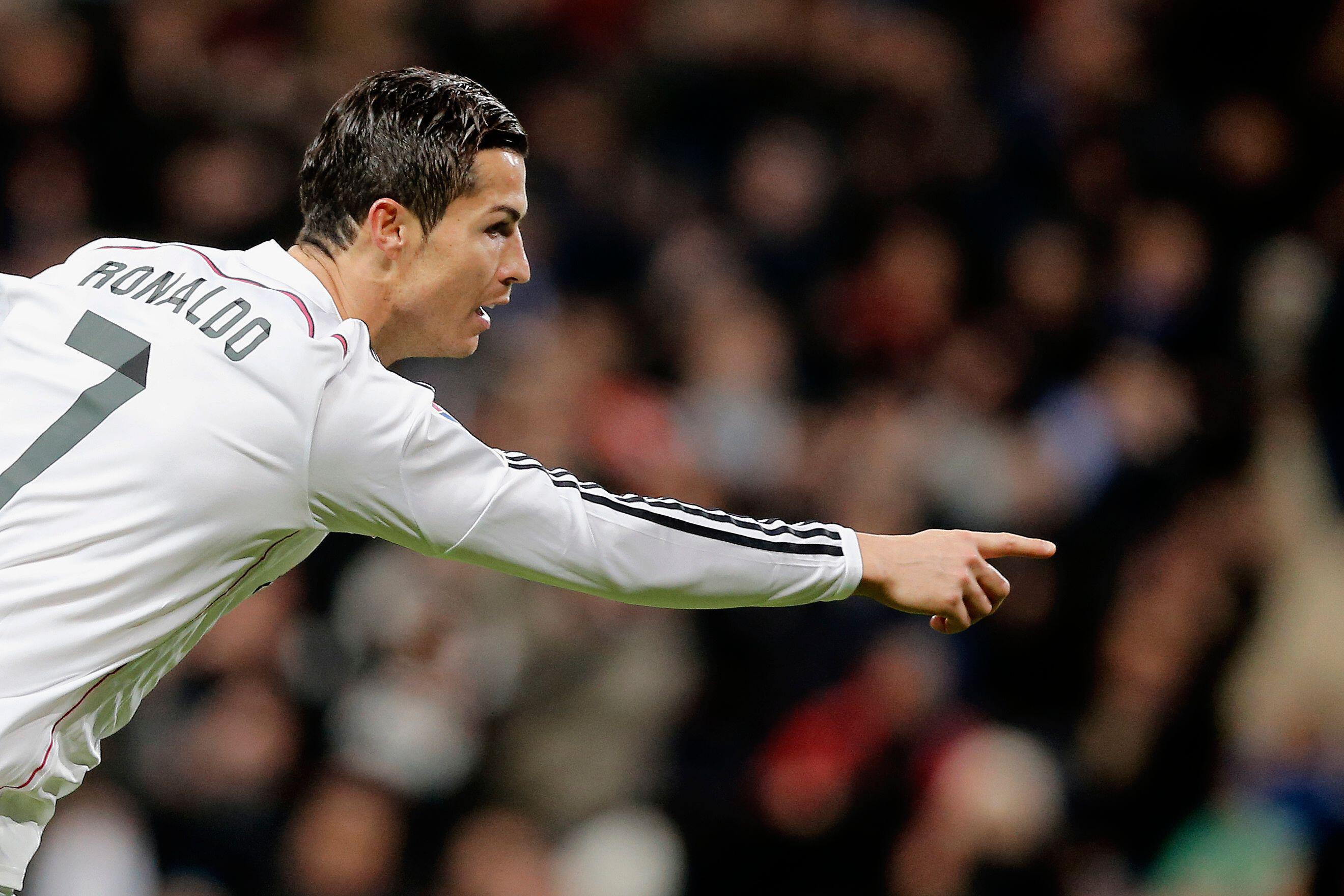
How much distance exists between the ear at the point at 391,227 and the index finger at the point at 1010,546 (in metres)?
1.22

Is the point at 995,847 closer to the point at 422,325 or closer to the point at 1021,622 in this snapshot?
the point at 1021,622

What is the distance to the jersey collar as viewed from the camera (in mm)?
3061

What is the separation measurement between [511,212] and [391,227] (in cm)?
24

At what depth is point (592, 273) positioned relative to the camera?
833cm

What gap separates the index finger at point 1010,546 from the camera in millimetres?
3107

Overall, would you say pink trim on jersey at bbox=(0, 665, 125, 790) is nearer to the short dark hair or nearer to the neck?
the neck

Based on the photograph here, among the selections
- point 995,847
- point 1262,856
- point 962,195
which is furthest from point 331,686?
point 962,195

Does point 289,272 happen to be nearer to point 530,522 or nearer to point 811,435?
point 530,522

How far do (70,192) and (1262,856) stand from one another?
5.82m

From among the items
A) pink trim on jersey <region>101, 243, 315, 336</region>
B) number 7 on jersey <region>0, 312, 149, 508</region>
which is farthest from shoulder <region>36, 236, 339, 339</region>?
number 7 on jersey <region>0, 312, 149, 508</region>

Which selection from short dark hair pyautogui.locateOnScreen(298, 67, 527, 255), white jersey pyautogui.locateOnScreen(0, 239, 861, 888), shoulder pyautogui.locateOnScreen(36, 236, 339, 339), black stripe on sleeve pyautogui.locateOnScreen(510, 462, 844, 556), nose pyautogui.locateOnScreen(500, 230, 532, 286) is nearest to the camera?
white jersey pyautogui.locateOnScreen(0, 239, 861, 888)

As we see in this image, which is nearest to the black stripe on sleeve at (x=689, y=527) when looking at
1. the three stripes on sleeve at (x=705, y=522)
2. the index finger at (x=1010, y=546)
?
the three stripes on sleeve at (x=705, y=522)

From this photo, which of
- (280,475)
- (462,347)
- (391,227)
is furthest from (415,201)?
(280,475)

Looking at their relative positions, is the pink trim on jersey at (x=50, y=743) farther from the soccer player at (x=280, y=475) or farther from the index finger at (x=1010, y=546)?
the index finger at (x=1010, y=546)
